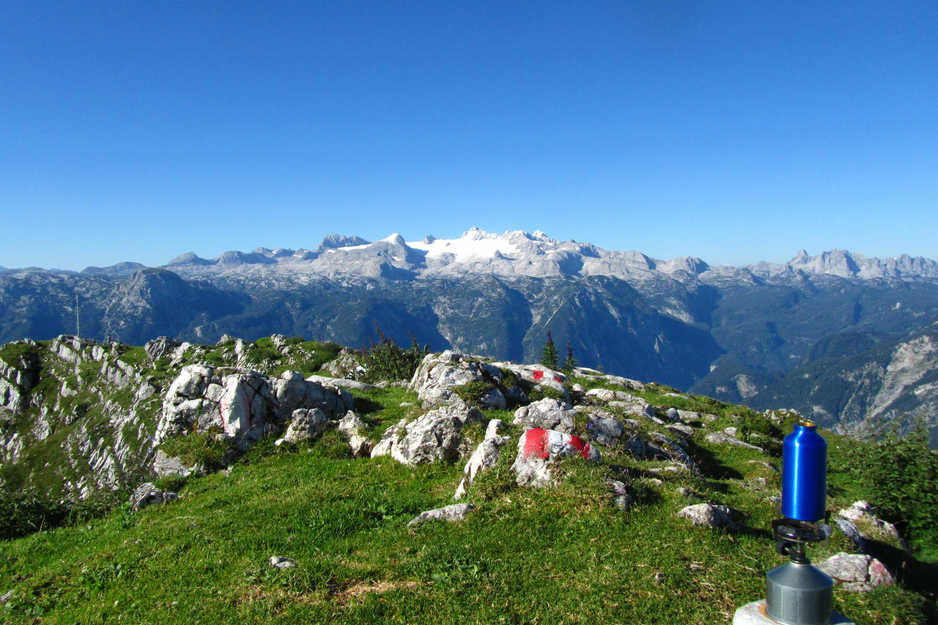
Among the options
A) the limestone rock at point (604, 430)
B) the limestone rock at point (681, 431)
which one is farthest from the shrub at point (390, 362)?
the limestone rock at point (604, 430)

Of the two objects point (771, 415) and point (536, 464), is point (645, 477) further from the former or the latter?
point (771, 415)

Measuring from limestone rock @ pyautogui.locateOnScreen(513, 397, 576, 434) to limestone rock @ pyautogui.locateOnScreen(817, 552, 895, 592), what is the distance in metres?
9.66

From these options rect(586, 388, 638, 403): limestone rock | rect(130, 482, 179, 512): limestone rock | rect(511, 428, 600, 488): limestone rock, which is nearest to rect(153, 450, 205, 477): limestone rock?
rect(130, 482, 179, 512): limestone rock

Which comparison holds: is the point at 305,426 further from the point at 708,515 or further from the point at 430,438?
the point at 708,515

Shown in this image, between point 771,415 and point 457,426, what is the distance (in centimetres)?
3230

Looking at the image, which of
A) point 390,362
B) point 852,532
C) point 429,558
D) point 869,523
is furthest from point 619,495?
point 390,362

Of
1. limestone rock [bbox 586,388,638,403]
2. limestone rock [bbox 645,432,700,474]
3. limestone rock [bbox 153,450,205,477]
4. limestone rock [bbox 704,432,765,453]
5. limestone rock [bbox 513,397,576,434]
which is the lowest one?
limestone rock [bbox 704,432,765,453]

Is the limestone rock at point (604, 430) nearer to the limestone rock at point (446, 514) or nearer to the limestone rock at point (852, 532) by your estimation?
the limestone rock at point (852, 532)

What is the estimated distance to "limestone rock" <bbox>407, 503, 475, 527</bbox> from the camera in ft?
39.8

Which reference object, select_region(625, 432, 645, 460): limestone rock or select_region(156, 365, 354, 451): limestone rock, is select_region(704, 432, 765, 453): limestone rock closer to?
select_region(625, 432, 645, 460): limestone rock

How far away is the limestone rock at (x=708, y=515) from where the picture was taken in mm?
11312

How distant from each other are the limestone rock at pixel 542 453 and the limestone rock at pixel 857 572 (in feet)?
20.6

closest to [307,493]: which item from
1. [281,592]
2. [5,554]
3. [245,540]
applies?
[245,540]

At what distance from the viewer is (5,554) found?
39.8 ft
